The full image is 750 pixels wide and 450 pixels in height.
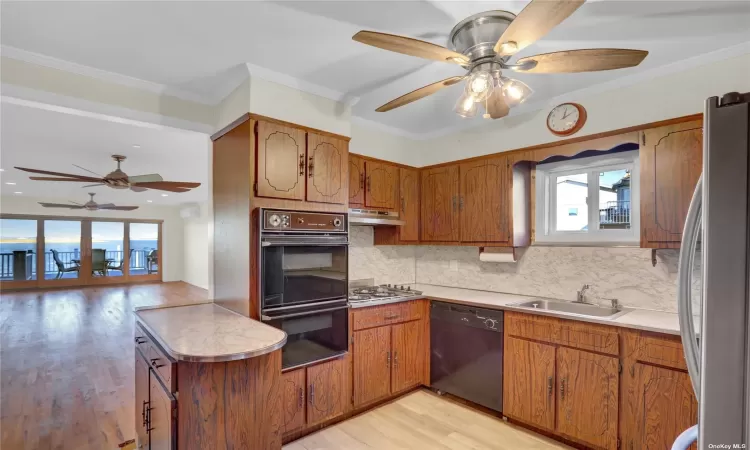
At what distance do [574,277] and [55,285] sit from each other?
40.1 feet

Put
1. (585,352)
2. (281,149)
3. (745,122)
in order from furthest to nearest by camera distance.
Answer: (281,149) → (585,352) → (745,122)

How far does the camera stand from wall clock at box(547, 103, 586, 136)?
8.93 ft

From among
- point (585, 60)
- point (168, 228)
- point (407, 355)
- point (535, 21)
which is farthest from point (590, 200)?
point (168, 228)

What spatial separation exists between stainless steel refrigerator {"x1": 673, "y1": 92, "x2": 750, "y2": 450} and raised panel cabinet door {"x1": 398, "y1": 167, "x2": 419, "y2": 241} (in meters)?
2.83

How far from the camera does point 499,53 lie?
1.53 m

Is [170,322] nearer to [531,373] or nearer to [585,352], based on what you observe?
[531,373]

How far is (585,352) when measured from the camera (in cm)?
231

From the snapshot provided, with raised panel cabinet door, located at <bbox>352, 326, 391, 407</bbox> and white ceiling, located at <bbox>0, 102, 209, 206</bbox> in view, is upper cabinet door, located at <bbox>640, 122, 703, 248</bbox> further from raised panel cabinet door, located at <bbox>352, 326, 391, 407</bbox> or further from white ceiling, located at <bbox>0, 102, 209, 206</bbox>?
white ceiling, located at <bbox>0, 102, 209, 206</bbox>

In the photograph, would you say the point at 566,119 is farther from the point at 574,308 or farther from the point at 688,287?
the point at 688,287

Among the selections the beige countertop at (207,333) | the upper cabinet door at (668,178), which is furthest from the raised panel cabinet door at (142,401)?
the upper cabinet door at (668,178)

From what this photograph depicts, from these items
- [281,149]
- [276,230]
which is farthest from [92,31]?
[276,230]

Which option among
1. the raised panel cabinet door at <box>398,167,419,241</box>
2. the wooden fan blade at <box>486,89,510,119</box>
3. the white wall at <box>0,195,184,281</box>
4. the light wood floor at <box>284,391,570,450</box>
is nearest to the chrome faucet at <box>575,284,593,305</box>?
the light wood floor at <box>284,391,570,450</box>

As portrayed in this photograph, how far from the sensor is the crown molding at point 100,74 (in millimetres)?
2098

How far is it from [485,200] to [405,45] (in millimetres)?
2033
